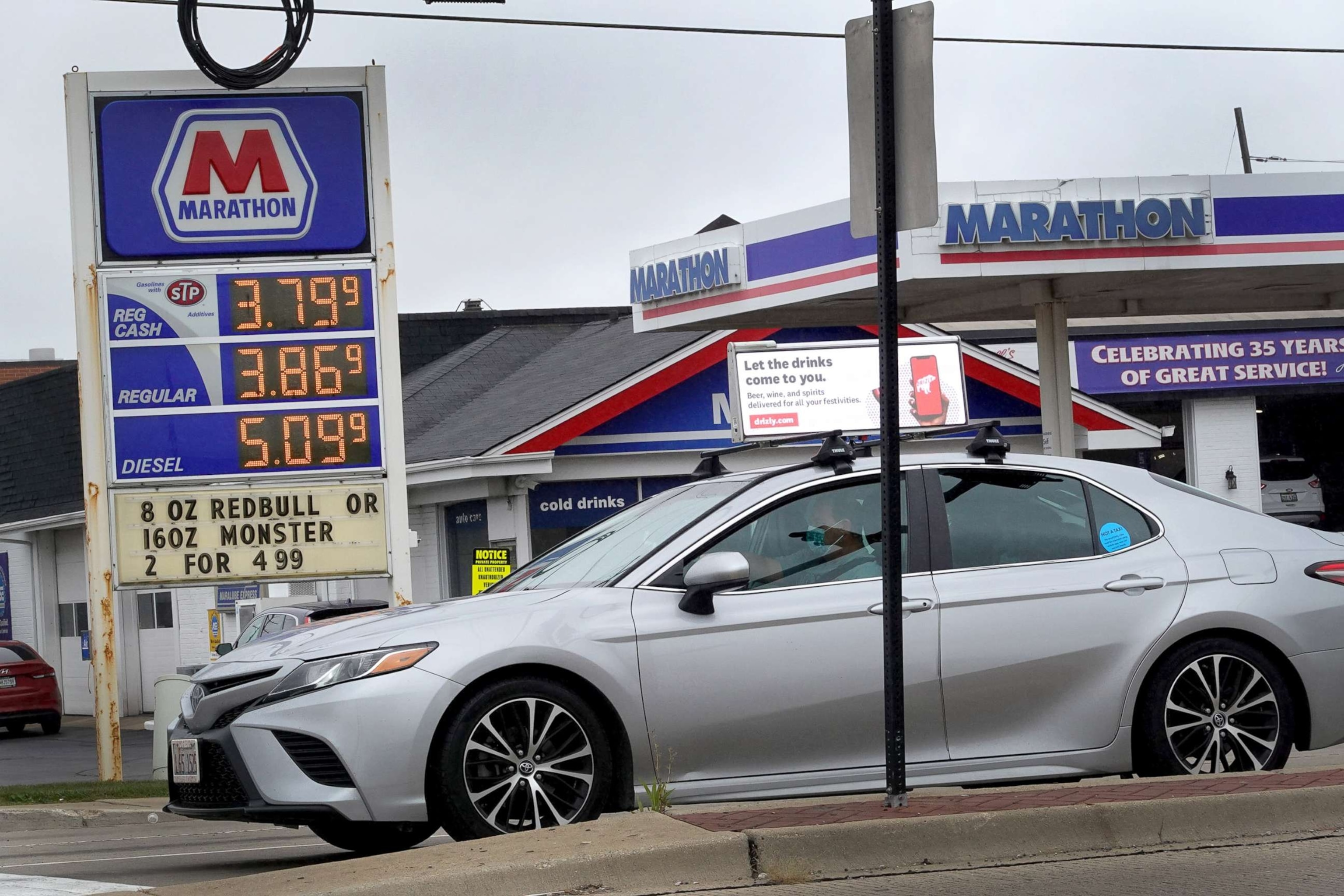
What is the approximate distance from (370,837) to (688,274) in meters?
13.9

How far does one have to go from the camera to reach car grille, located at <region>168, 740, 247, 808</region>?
6.57 metres

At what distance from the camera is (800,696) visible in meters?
6.94

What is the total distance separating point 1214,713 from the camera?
24.4 feet

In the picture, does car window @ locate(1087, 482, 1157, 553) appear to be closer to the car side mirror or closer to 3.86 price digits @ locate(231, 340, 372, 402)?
the car side mirror

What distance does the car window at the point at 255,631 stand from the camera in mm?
19109

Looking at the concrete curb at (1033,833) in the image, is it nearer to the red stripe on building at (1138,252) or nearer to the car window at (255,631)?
the red stripe on building at (1138,252)

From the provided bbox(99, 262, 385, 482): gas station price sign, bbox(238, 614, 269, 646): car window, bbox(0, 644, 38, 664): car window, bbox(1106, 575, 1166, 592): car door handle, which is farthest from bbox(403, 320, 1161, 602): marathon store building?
bbox(1106, 575, 1166, 592): car door handle

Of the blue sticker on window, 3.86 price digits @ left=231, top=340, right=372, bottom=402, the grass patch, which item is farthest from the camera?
3.86 price digits @ left=231, top=340, right=372, bottom=402

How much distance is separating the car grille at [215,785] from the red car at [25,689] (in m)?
20.8

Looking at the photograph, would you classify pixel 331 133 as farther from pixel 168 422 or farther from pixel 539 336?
pixel 539 336

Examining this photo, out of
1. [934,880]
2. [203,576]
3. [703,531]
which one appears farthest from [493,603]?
[203,576]

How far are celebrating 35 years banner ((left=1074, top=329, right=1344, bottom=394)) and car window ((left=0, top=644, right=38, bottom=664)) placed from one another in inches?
715

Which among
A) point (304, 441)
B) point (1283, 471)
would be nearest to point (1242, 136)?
point (1283, 471)

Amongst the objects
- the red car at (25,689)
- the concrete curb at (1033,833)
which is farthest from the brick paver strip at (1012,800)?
the red car at (25,689)
